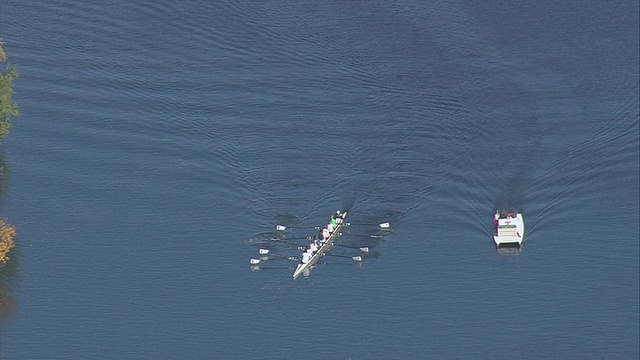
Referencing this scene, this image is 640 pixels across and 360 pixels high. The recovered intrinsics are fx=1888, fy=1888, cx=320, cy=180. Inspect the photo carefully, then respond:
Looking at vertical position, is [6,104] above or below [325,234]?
above

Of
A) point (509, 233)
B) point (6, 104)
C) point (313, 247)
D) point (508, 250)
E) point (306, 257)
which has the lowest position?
point (306, 257)

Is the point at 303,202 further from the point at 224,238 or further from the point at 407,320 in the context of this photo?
the point at 407,320

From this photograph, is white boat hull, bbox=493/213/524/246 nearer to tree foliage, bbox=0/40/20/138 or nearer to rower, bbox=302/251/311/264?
rower, bbox=302/251/311/264

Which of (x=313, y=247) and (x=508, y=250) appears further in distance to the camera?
(x=313, y=247)

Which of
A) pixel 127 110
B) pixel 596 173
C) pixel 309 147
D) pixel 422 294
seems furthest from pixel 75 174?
pixel 596 173

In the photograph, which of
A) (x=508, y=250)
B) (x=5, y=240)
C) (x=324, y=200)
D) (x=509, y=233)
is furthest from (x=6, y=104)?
(x=508, y=250)

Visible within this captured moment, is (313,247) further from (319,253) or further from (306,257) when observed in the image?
(306,257)
